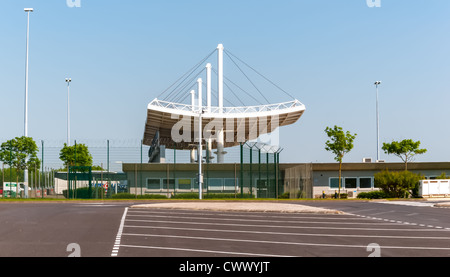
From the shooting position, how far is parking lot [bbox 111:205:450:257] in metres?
10.2

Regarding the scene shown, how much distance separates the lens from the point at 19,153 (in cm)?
4191

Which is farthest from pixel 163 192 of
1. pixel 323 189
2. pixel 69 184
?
pixel 323 189

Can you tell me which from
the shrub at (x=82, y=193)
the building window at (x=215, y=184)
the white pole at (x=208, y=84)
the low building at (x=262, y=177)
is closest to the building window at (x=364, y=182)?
the low building at (x=262, y=177)

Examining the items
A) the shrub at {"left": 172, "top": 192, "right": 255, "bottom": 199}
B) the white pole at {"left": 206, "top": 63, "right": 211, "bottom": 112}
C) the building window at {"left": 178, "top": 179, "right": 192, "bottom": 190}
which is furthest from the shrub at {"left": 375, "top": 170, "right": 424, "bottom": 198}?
the white pole at {"left": 206, "top": 63, "right": 211, "bottom": 112}

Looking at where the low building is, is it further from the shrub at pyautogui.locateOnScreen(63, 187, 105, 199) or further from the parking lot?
the parking lot

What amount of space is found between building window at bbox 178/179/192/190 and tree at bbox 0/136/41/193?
11.0m

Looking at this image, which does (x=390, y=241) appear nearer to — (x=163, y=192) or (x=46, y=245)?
(x=46, y=245)

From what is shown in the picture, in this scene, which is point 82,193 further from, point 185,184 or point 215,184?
point 215,184

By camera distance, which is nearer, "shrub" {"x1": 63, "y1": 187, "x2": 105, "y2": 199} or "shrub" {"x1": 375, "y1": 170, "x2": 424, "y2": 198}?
"shrub" {"x1": 63, "y1": 187, "x2": 105, "y2": 199}

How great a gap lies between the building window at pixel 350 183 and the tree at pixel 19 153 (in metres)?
27.8

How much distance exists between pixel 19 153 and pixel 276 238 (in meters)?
33.7
